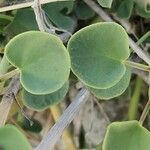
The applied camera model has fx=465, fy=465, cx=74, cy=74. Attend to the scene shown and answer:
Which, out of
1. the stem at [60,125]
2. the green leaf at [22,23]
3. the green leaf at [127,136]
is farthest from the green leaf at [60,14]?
the green leaf at [127,136]

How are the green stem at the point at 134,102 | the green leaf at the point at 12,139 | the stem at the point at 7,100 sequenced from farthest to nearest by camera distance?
1. the green stem at the point at 134,102
2. the stem at the point at 7,100
3. the green leaf at the point at 12,139

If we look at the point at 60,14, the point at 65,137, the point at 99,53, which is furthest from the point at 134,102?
the point at 99,53

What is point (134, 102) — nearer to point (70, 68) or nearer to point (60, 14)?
point (60, 14)

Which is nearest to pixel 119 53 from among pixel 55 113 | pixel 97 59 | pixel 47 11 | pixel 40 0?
pixel 97 59

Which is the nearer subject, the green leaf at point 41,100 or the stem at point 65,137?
the green leaf at point 41,100

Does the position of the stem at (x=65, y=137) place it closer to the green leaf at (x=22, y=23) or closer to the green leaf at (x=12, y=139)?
the green leaf at (x=22, y=23)

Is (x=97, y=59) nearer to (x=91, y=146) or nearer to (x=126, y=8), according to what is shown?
(x=126, y=8)
